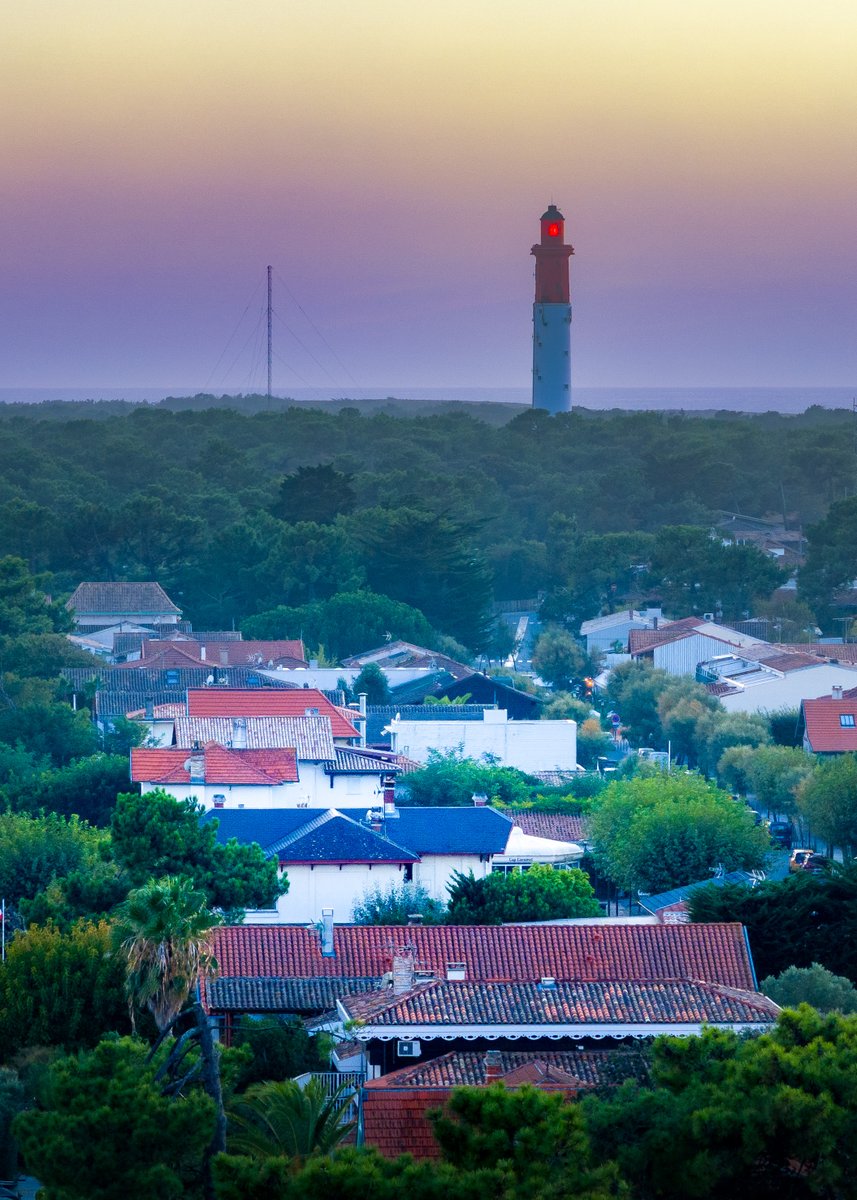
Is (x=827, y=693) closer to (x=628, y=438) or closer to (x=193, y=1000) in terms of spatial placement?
(x=193, y=1000)

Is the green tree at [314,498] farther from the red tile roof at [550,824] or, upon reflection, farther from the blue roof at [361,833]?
the blue roof at [361,833]

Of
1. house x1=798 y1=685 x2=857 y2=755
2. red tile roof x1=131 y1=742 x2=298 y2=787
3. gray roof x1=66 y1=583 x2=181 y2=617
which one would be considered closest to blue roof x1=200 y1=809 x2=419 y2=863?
red tile roof x1=131 y1=742 x2=298 y2=787

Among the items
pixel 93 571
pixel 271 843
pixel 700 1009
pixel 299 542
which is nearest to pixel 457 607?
pixel 299 542

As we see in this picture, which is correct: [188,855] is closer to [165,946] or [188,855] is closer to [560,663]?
[165,946]

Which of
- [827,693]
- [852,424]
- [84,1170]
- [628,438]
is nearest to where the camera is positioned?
[84,1170]

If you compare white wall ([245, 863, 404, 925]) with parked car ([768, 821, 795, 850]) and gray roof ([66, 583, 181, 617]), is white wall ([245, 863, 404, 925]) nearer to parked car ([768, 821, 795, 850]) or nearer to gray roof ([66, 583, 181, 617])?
parked car ([768, 821, 795, 850])

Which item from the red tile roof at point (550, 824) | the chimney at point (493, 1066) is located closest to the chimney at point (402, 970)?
the chimney at point (493, 1066)

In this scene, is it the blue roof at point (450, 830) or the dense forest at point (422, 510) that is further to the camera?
the dense forest at point (422, 510)
